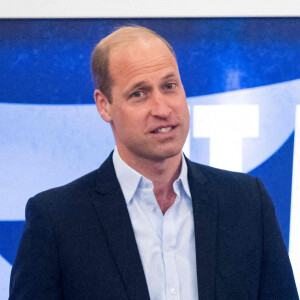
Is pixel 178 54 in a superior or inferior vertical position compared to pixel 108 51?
superior

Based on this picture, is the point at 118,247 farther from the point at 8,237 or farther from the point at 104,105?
the point at 8,237

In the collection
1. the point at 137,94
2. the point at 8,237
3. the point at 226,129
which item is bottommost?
the point at 8,237

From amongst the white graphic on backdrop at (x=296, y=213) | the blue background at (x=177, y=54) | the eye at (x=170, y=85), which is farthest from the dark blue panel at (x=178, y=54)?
the eye at (x=170, y=85)

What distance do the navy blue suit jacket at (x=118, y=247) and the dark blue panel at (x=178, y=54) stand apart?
82cm

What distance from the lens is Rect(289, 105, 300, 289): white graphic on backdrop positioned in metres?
2.19

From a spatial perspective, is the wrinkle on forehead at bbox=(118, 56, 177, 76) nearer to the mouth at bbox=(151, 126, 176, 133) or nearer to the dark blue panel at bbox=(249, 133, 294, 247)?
the mouth at bbox=(151, 126, 176, 133)

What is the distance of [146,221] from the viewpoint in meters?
1.35

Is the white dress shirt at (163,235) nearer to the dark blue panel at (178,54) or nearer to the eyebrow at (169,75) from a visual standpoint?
the eyebrow at (169,75)

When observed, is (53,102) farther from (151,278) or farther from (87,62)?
(151,278)

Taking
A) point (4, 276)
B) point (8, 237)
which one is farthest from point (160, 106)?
point (4, 276)

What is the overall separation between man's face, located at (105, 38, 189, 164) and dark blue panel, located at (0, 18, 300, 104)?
0.78 metres

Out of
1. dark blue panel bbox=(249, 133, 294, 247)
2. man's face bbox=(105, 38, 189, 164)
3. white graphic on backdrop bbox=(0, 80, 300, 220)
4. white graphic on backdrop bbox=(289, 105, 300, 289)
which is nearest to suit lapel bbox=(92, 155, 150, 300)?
man's face bbox=(105, 38, 189, 164)

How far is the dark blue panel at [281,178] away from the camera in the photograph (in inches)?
86.3

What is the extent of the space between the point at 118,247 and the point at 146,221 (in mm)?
120
